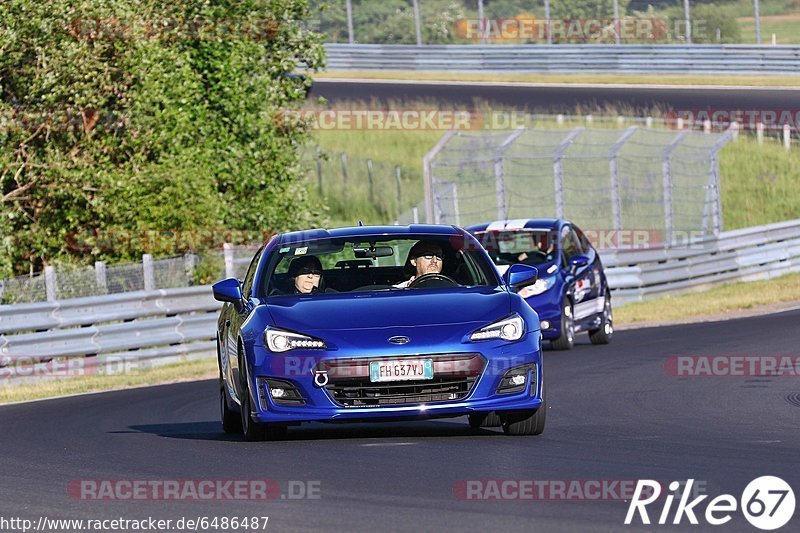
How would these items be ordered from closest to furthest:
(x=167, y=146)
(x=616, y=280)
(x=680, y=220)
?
(x=167, y=146) < (x=616, y=280) < (x=680, y=220)

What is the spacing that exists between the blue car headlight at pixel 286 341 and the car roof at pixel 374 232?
1.36 meters

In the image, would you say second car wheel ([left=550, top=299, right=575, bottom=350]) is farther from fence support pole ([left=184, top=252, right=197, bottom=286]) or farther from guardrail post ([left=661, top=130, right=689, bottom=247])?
guardrail post ([left=661, top=130, right=689, bottom=247])

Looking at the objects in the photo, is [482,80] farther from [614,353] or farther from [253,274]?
[253,274]

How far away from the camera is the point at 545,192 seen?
4044 centimetres

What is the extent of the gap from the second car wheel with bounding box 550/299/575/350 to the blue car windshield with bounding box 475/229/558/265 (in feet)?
2.08

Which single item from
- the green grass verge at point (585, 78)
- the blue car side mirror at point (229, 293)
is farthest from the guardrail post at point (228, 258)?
the green grass verge at point (585, 78)

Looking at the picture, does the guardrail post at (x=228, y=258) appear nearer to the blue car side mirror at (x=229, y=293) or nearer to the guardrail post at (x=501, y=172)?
the guardrail post at (x=501, y=172)

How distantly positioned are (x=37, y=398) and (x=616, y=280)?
13276mm

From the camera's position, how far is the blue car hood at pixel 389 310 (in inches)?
407

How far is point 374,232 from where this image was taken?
11.7 meters

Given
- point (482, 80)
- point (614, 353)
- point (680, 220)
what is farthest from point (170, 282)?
point (482, 80)

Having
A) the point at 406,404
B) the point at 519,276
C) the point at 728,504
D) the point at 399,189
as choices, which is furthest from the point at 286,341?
the point at 399,189

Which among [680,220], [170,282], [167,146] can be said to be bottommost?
[680,220]

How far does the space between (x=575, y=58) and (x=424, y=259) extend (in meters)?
42.5
